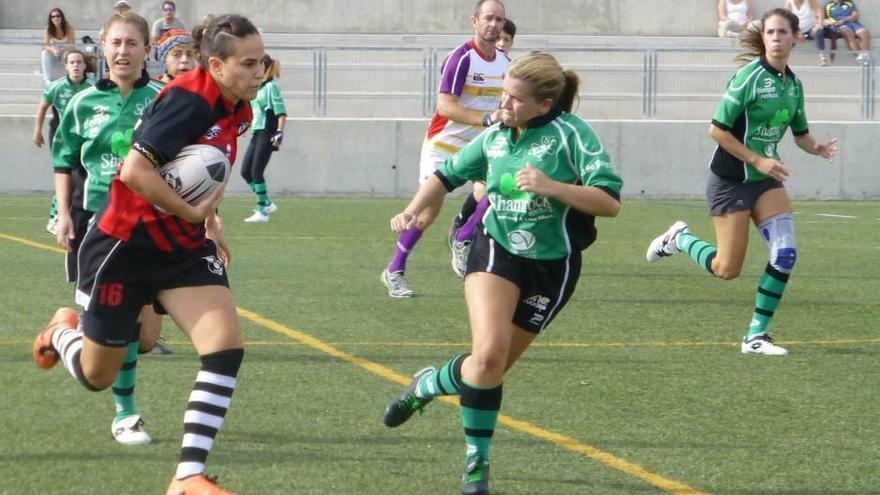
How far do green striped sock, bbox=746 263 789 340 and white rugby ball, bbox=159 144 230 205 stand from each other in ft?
14.6

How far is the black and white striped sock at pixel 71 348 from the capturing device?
5969 millimetres

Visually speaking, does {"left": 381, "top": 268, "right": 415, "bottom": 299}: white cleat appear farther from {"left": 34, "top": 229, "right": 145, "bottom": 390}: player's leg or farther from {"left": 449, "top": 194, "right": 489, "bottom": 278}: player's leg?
{"left": 34, "top": 229, "right": 145, "bottom": 390}: player's leg

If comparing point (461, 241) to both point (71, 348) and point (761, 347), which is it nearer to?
point (761, 347)

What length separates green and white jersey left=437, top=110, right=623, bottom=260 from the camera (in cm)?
589

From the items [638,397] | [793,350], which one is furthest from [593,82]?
[638,397]

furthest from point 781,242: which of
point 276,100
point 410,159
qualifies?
point 410,159

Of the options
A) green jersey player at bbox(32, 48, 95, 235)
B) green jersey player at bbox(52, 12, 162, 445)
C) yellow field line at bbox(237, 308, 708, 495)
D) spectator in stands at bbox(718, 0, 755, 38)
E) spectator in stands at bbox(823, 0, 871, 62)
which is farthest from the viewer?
spectator in stands at bbox(718, 0, 755, 38)

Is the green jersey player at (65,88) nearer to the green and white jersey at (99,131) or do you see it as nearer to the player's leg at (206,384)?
the green and white jersey at (99,131)

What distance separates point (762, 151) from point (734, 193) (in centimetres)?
30

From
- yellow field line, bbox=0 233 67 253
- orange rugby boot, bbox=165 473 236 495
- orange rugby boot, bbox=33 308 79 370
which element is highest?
orange rugby boot, bbox=33 308 79 370

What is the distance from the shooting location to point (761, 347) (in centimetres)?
904

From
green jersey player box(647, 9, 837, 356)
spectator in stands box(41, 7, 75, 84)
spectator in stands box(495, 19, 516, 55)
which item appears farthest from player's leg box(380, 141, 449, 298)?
spectator in stands box(41, 7, 75, 84)

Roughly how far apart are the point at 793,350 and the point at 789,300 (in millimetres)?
2485

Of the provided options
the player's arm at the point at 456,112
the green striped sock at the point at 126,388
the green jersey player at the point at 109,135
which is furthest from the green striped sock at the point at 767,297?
the green striped sock at the point at 126,388
